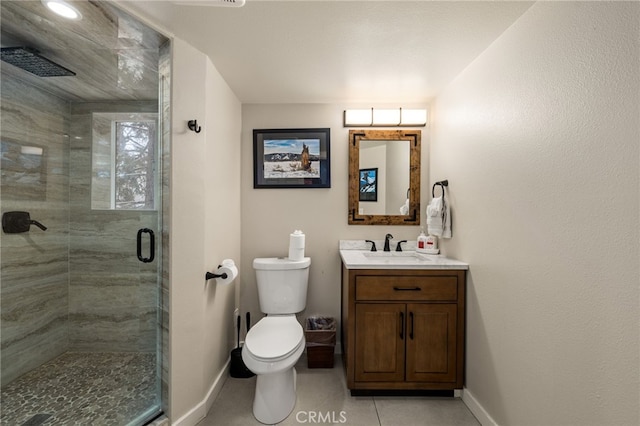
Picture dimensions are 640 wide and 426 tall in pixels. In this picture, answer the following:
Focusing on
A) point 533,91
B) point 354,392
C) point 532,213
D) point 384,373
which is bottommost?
point 354,392

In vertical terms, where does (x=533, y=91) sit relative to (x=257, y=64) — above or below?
below

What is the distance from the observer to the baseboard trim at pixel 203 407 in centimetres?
148

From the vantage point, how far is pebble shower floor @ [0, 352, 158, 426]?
4.64 feet

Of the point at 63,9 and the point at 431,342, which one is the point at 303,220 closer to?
the point at 431,342

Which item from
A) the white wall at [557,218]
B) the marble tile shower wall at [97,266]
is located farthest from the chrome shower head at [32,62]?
the white wall at [557,218]

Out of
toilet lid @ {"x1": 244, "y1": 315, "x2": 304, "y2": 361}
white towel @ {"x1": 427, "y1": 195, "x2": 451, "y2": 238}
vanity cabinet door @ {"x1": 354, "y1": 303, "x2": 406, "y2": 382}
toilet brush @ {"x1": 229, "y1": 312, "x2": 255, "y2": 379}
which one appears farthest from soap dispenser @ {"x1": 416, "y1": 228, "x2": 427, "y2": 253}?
toilet brush @ {"x1": 229, "y1": 312, "x2": 255, "y2": 379}

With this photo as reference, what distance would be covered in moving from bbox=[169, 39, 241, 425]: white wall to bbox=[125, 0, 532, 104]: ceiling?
21 centimetres

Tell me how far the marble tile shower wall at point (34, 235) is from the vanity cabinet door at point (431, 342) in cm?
249

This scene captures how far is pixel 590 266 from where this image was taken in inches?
36.4

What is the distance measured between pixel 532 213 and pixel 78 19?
229cm

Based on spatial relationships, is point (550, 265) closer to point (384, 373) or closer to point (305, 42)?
point (384, 373)

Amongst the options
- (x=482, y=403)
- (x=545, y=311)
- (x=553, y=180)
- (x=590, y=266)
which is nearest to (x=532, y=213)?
(x=553, y=180)

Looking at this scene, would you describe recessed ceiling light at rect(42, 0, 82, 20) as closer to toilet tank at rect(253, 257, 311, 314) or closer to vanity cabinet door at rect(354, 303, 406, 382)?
toilet tank at rect(253, 257, 311, 314)

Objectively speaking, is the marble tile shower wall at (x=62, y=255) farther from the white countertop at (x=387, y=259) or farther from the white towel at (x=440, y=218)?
the white towel at (x=440, y=218)
